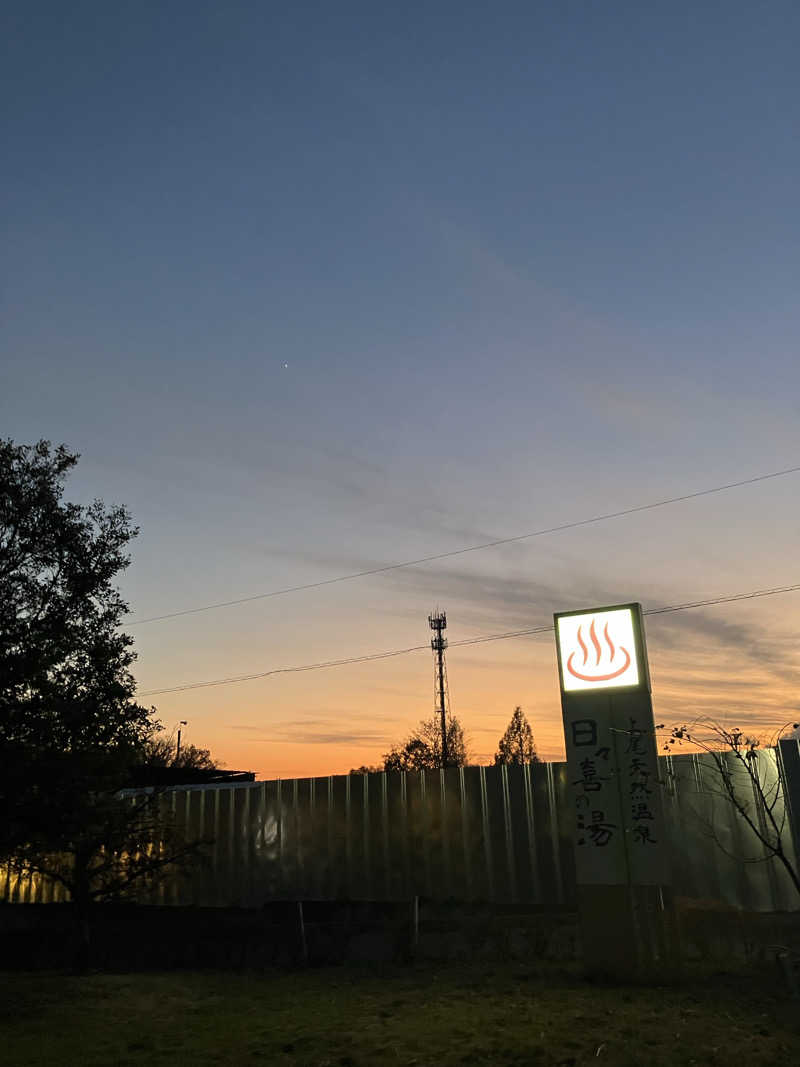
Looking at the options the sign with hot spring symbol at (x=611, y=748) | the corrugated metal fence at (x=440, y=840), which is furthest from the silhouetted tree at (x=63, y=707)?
the sign with hot spring symbol at (x=611, y=748)

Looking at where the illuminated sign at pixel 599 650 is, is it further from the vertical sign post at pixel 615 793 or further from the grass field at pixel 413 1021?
the grass field at pixel 413 1021

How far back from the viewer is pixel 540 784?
Answer: 16.3 m

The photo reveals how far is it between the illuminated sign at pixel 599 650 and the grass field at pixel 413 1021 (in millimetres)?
4418

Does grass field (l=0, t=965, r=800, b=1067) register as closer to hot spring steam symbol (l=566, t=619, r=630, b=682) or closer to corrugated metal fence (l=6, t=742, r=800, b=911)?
corrugated metal fence (l=6, t=742, r=800, b=911)

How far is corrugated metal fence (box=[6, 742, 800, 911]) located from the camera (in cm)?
1428

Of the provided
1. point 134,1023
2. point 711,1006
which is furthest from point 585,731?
point 134,1023

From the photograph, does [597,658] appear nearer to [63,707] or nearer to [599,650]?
[599,650]

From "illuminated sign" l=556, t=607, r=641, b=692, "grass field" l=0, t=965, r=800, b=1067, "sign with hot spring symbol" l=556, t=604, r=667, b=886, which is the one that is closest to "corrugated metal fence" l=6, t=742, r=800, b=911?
"sign with hot spring symbol" l=556, t=604, r=667, b=886

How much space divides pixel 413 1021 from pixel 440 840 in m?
6.13

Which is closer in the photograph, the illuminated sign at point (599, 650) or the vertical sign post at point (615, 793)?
the vertical sign post at point (615, 793)

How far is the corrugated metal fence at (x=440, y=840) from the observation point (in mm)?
14281

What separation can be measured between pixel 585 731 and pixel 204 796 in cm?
1111

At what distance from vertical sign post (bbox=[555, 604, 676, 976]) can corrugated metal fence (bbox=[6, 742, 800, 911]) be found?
143 cm

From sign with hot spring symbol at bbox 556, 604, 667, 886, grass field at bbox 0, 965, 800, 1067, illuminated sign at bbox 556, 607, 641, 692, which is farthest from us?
illuminated sign at bbox 556, 607, 641, 692
